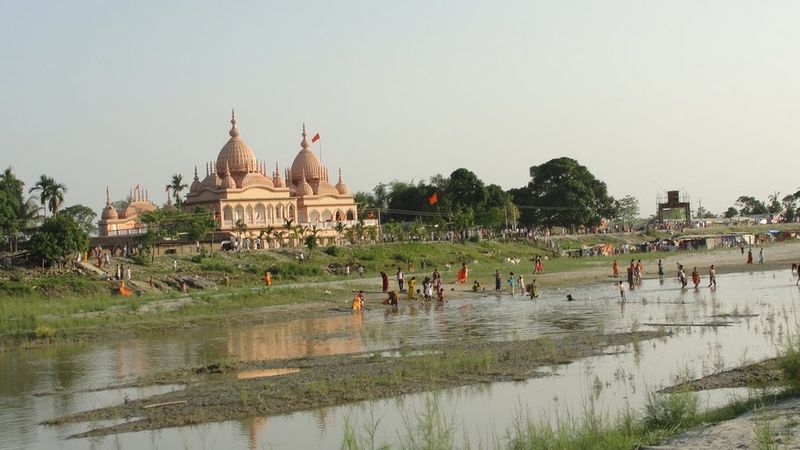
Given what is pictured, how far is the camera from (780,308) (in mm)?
30188

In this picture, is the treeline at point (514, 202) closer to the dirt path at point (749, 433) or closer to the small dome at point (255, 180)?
the small dome at point (255, 180)

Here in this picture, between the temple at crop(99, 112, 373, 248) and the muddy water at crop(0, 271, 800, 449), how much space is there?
31021mm

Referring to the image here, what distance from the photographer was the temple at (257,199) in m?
68.3

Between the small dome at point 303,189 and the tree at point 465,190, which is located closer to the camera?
the small dome at point 303,189

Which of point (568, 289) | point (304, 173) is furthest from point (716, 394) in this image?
point (304, 173)

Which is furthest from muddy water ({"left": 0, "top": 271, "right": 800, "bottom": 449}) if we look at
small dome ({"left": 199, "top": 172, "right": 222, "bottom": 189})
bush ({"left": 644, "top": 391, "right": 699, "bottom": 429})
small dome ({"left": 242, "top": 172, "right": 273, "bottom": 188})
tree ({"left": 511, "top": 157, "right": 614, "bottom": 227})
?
tree ({"left": 511, "top": 157, "right": 614, "bottom": 227})

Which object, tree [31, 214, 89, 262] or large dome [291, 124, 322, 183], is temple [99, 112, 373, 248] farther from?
tree [31, 214, 89, 262]

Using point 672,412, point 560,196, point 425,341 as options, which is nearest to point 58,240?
point 425,341

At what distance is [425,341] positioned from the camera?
25.8 meters

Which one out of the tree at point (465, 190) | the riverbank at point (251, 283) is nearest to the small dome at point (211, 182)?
the riverbank at point (251, 283)

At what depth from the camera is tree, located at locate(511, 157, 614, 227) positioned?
90.9 metres

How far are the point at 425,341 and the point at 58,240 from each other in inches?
1002

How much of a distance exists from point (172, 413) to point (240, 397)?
138 centimetres

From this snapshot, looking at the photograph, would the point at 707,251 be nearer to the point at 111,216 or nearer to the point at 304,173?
the point at 304,173
